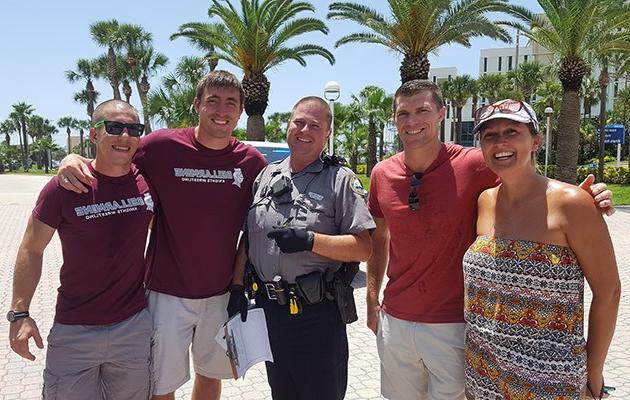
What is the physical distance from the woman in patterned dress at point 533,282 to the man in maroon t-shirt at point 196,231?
1.57 metres

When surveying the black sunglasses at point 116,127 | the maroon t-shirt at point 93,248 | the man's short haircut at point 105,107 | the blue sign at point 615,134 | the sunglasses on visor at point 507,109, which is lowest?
the maroon t-shirt at point 93,248

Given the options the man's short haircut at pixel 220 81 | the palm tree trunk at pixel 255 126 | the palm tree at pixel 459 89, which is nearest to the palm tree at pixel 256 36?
the palm tree trunk at pixel 255 126

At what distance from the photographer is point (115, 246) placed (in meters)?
2.84

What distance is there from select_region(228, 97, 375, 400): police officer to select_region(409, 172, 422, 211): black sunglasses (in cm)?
26

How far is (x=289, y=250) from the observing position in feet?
8.93

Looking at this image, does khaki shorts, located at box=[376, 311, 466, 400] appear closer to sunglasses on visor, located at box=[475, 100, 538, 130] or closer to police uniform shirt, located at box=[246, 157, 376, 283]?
police uniform shirt, located at box=[246, 157, 376, 283]

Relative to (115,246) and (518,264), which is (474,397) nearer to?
(518,264)

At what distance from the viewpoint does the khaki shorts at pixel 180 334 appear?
3145 mm

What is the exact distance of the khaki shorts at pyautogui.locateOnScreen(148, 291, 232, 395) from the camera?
10.3 ft

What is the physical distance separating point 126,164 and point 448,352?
213 cm

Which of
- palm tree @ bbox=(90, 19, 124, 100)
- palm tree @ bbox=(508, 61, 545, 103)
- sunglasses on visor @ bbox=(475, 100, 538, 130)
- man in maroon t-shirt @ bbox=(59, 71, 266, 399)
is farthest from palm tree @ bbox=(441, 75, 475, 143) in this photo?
sunglasses on visor @ bbox=(475, 100, 538, 130)

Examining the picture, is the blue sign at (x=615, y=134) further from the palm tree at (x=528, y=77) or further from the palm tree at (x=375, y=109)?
the palm tree at (x=375, y=109)

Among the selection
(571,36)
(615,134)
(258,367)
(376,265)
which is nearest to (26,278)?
(376,265)

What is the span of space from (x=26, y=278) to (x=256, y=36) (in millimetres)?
16271
